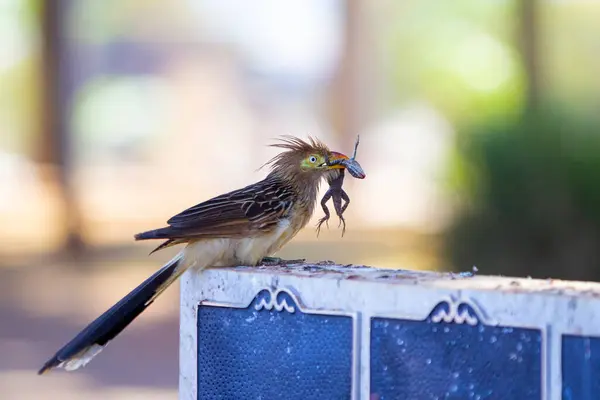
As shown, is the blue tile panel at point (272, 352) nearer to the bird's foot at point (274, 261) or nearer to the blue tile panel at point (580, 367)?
the bird's foot at point (274, 261)

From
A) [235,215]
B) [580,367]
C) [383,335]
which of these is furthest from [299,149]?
[580,367]

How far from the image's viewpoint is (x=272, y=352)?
374 centimetres

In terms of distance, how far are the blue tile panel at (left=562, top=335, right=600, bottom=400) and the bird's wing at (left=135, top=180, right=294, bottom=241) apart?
165cm

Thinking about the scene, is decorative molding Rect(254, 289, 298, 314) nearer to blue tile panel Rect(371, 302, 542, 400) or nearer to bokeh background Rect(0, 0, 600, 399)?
blue tile panel Rect(371, 302, 542, 400)

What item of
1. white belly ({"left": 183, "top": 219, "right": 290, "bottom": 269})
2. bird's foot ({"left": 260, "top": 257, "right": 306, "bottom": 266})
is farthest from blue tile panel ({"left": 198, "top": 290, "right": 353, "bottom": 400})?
bird's foot ({"left": 260, "top": 257, "right": 306, "bottom": 266})

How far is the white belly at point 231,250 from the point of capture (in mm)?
4191

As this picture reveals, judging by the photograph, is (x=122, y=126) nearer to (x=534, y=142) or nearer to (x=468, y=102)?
(x=468, y=102)

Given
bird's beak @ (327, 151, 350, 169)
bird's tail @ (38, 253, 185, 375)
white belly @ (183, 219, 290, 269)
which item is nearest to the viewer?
bird's tail @ (38, 253, 185, 375)

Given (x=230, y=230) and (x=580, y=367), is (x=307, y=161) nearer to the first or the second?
(x=230, y=230)

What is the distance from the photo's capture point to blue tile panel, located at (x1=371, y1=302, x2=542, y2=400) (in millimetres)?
3207

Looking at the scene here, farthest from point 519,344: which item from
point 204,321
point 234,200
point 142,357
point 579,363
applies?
point 142,357

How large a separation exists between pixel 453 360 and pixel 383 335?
0.89 ft

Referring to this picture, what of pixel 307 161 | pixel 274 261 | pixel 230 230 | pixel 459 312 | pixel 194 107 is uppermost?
pixel 194 107

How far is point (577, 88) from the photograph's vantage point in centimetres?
1003
